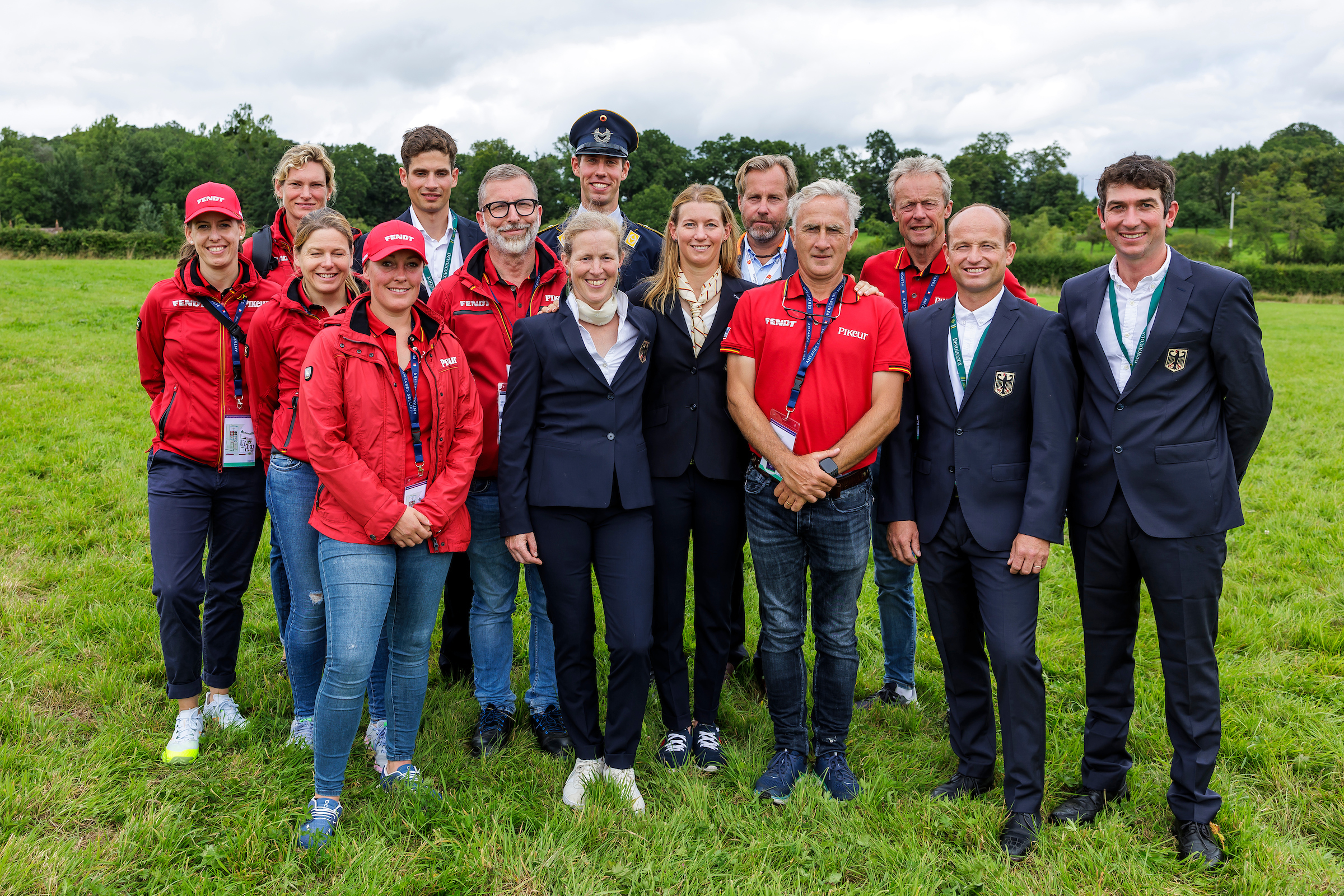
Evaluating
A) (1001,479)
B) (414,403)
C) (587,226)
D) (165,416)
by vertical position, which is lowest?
(1001,479)

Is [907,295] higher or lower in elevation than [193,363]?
higher

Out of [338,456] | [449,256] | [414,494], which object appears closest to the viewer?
[338,456]

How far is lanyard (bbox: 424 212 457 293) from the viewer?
525 cm

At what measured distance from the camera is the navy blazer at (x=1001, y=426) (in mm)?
3879

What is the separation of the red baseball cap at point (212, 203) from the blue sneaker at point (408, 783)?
305 centimetres

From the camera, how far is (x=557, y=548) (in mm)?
4215

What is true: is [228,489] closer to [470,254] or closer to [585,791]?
[470,254]

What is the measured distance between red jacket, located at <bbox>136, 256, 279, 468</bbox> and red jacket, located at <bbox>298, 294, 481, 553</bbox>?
88 centimetres

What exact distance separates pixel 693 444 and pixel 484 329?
4.43 feet

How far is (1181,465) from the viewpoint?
378 centimetres

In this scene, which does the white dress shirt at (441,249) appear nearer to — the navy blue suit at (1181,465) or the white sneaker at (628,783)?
the white sneaker at (628,783)

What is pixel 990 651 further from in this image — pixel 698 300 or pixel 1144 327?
pixel 698 300

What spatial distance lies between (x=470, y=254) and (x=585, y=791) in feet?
9.79

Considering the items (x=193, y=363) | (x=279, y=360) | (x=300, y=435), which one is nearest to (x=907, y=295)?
(x=300, y=435)
